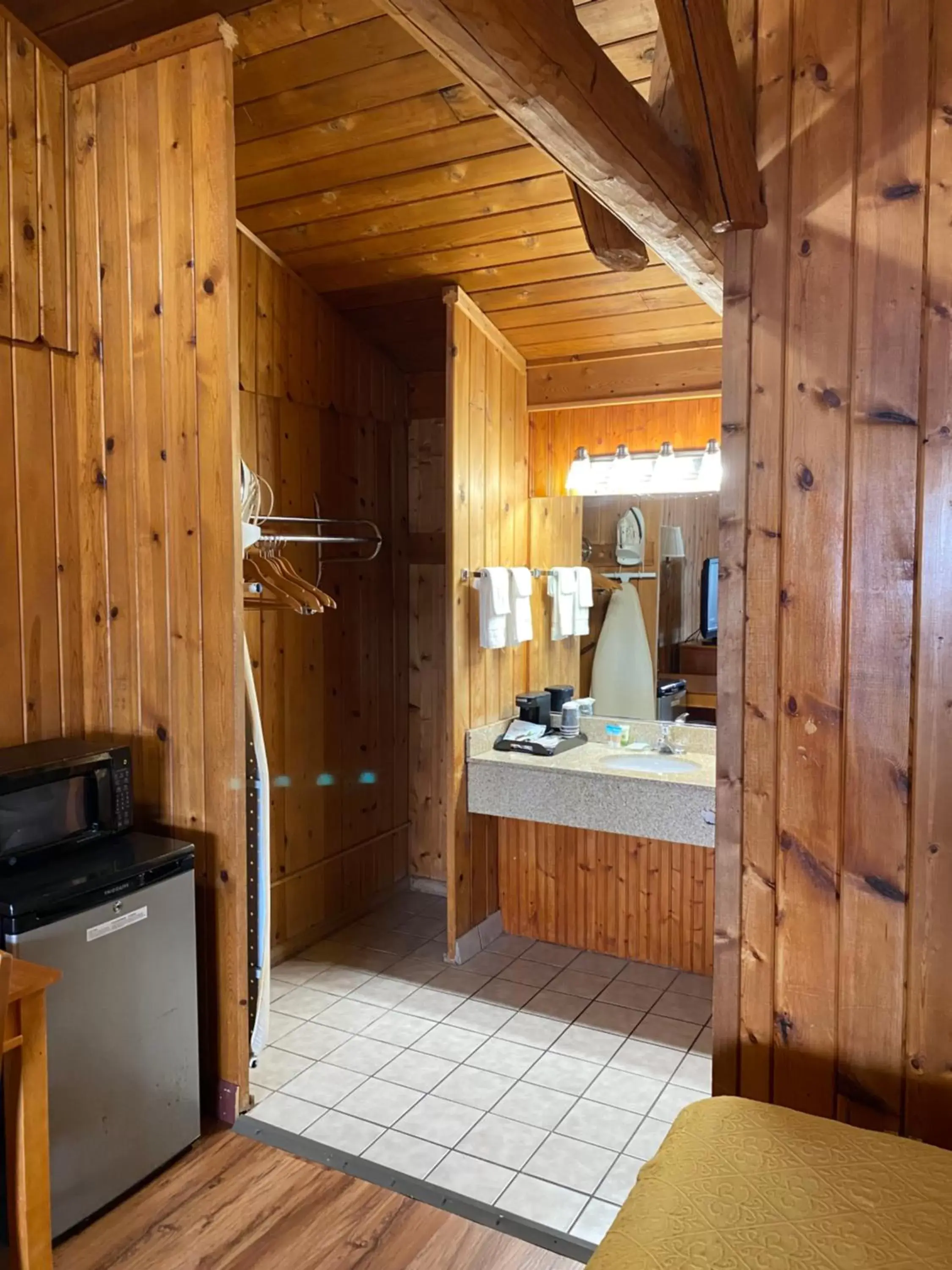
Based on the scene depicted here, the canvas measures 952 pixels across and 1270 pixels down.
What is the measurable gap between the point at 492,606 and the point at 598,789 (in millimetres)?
779

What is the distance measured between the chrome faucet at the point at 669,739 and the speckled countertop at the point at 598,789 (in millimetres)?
23

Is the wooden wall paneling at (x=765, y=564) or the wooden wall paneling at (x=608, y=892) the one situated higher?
the wooden wall paneling at (x=765, y=564)

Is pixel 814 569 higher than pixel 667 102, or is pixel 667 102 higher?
pixel 667 102

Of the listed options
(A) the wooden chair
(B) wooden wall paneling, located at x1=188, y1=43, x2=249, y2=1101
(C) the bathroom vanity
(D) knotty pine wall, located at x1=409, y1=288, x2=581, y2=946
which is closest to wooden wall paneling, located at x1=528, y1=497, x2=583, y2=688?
(D) knotty pine wall, located at x1=409, y1=288, x2=581, y2=946

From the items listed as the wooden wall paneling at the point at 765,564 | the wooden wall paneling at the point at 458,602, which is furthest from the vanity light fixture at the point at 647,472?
the wooden wall paneling at the point at 765,564

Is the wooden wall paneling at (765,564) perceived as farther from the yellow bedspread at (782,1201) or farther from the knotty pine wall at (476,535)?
the knotty pine wall at (476,535)

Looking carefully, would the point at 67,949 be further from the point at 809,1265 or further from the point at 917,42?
the point at 917,42

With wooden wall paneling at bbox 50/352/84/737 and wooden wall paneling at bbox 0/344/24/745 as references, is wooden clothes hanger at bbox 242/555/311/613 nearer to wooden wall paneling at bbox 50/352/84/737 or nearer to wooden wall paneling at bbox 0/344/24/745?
wooden wall paneling at bbox 50/352/84/737

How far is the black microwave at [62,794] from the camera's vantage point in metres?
2.15

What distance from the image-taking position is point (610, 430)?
12.7 ft

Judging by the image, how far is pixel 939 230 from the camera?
64.1 inches

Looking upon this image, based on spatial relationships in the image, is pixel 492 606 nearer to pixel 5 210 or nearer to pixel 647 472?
pixel 647 472

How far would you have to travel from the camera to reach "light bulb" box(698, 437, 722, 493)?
3.58 metres

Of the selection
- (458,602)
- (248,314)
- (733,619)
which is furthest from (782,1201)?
(248,314)
